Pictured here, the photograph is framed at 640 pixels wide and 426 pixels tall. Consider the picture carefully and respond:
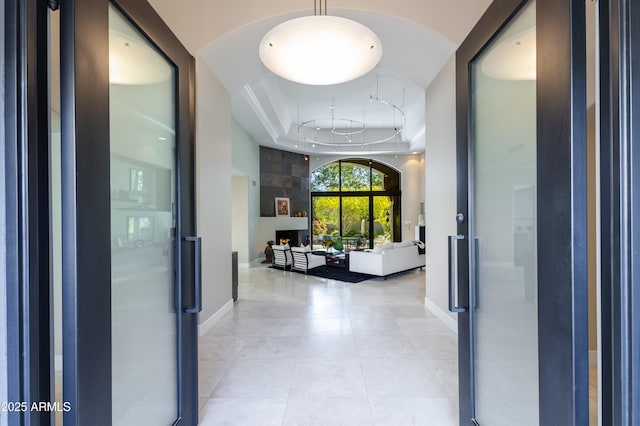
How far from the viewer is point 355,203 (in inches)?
460

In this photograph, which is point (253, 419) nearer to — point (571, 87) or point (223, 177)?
point (571, 87)

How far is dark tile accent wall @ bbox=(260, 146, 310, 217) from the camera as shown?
9.58 metres

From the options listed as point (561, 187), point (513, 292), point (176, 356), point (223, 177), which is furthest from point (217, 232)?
point (561, 187)

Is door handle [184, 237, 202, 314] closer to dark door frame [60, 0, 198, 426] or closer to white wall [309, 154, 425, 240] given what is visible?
dark door frame [60, 0, 198, 426]

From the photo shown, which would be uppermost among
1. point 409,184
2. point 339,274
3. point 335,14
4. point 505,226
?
point 335,14

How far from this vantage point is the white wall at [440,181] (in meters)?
3.60

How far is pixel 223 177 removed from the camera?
14.1 feet

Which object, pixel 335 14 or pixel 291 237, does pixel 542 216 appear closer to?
pixel 335 14

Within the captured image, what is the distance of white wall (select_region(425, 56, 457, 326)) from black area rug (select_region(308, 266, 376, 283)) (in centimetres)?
223

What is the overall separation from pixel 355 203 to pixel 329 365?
9200mm

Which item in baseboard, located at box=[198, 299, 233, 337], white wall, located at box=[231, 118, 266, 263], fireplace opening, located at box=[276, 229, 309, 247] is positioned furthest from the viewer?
fireplace opening, located at box=[276, 229, 309, 247]

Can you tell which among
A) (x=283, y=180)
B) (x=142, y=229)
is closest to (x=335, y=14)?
(x=142, y=229)

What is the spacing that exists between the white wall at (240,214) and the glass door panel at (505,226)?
7.24 m

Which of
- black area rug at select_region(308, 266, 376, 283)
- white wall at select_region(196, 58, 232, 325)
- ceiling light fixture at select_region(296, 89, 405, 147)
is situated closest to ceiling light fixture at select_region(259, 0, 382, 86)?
white wall at select_region(196, 58, 232, 325)
